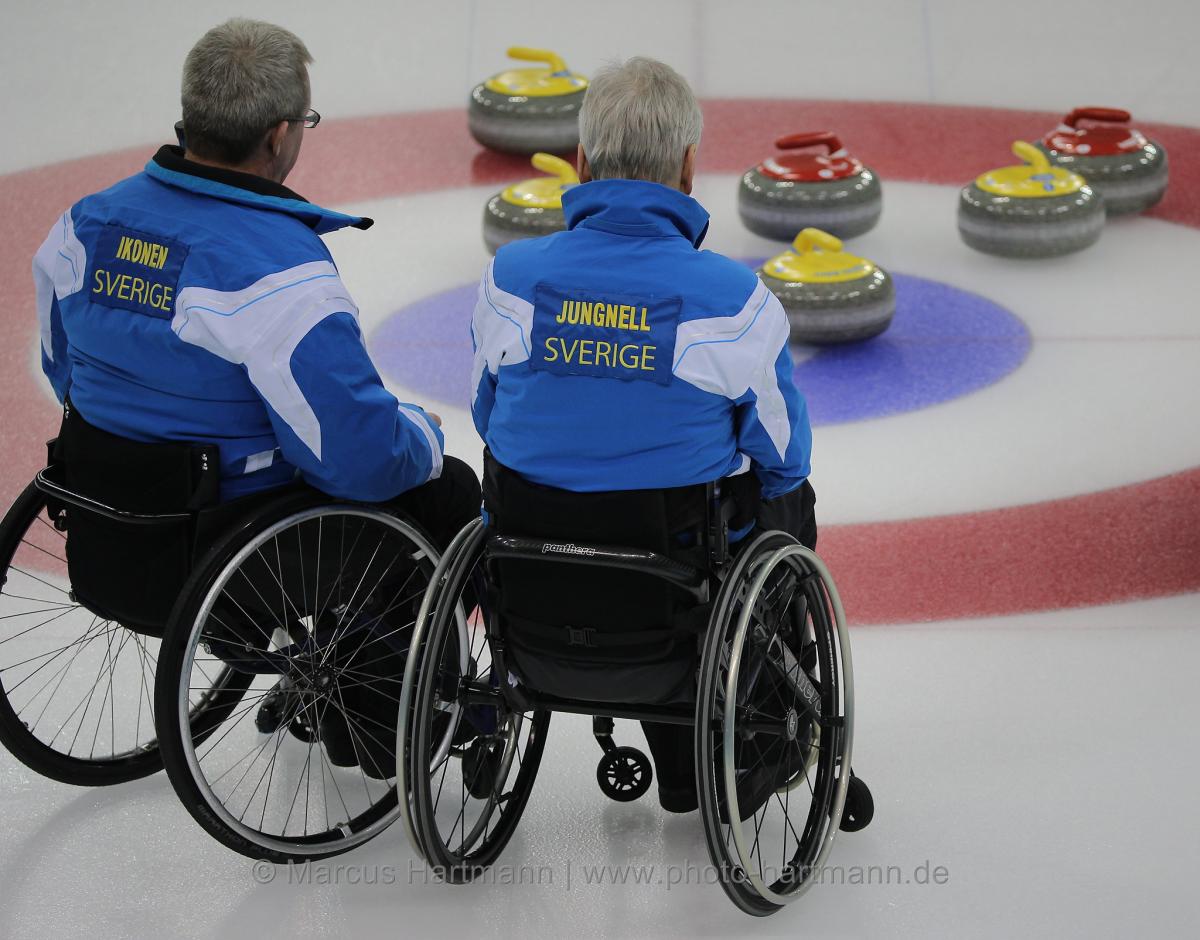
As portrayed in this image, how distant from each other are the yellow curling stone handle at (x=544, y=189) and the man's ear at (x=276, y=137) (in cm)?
234

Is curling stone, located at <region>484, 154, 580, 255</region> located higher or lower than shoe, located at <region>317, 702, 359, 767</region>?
lower

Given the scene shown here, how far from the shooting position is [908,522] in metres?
3.66

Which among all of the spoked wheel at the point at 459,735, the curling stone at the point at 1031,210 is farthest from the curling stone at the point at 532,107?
the spoked wheel at the point at 459,735

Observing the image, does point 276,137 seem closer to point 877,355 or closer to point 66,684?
point 66,684

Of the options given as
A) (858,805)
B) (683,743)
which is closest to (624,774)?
(683,743)

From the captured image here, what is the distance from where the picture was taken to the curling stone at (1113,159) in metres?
5.32

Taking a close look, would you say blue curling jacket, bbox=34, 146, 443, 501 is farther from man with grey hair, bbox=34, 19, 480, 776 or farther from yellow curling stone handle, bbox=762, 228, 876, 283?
yellow curling stone handle, bbox=762, 228, 876, 283

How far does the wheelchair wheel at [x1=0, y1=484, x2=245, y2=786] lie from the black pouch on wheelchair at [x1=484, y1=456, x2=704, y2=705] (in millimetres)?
635

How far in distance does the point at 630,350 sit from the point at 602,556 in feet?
0.90

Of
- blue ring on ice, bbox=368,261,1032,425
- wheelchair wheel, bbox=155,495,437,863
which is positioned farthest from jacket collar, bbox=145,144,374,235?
blue ring on ice, bbox=368,261,1032,425

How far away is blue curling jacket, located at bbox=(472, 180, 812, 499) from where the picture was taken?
2.09 meters

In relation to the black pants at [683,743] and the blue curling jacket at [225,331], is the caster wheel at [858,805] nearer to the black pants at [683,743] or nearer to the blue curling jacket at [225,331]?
the black pants at [683,743]

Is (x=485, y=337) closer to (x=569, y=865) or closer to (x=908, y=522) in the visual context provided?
(x=569, y=865)

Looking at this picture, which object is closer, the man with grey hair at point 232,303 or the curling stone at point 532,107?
the man with grey hair at point 232,303
